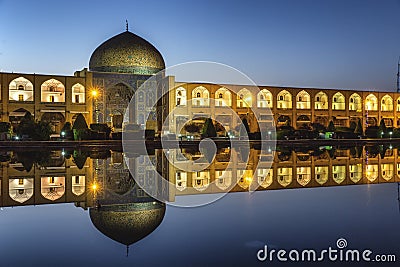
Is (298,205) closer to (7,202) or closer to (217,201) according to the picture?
(217,201)

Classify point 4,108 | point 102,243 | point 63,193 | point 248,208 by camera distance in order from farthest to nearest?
point 4,108
point 63,193
point 248,208
point 102,243

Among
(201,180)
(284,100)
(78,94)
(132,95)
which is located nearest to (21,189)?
(201,180)

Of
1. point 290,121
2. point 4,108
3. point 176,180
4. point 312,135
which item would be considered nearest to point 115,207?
point 176,180

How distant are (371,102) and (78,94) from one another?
1977cm

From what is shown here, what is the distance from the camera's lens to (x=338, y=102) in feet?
98.6

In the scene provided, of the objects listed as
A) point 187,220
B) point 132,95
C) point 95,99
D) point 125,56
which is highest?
point 125,56

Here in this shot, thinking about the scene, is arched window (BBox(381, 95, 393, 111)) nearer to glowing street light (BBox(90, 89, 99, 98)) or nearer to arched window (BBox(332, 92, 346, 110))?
arched window (BBox(332, 92, 346, 110))

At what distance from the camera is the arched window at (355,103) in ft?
99.1

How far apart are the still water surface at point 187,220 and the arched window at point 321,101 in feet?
79.6

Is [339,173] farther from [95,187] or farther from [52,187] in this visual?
[52,187]

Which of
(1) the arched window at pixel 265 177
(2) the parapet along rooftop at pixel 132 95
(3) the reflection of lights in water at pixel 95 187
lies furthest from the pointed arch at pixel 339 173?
(2) the parapet along rooftop at pixel 132 95

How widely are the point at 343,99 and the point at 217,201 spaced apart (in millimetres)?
27568

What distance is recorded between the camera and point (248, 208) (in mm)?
3691

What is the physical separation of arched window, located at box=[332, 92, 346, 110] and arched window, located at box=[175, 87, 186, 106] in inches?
417
